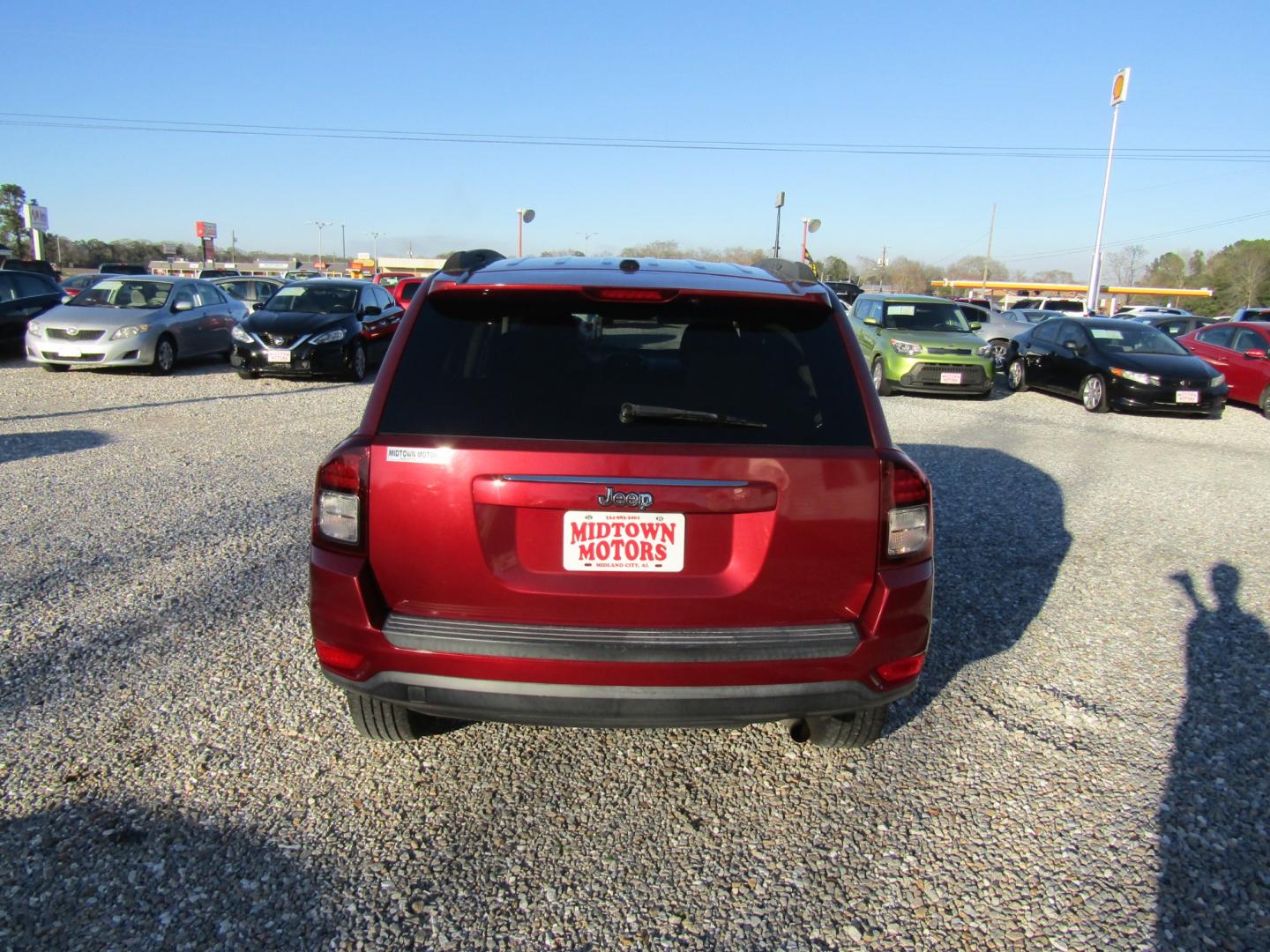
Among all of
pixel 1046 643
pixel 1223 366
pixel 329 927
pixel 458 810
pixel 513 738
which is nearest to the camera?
pixel 329 927

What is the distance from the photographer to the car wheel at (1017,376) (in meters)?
15.9

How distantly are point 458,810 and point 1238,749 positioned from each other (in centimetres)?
286

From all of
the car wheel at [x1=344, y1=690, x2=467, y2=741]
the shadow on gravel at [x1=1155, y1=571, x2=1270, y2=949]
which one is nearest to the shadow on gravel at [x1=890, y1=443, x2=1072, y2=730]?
the shadow on gravel at [x1=1155, y1=571, x2=1270, y2=949]

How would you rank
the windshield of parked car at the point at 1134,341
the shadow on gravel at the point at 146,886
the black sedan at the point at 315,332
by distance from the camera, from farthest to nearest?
1. the windshield of parked car at the point at 1134,341
2. the black sedan at the point at 315,332
3. the shadow on gravel at the point at 146,886

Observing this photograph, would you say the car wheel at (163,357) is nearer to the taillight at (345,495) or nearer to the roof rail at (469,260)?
the roof rail at (469,260)

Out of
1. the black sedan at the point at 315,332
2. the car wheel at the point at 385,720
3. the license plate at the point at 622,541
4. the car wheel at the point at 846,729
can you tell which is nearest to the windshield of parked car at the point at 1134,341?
the black sedan at the point at 315,332

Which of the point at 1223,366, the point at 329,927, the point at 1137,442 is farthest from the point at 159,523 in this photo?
the point at 1223,366

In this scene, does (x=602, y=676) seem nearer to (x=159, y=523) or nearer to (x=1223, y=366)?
(x=159, y=523)

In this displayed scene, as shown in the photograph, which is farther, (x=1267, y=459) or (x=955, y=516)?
(x=1267, y=459)

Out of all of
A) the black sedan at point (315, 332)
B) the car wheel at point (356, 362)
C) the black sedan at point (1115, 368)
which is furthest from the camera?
the car wheel at point (356, 362)

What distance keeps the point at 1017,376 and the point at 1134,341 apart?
7.27ft

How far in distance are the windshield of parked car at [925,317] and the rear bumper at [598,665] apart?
1343 cm

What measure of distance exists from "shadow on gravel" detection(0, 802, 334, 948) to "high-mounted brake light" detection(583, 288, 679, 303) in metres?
1.82

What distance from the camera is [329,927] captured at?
2.22 m
